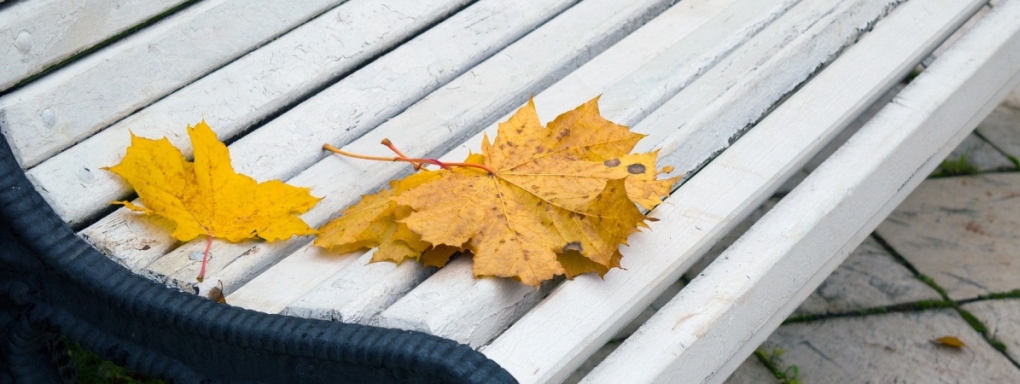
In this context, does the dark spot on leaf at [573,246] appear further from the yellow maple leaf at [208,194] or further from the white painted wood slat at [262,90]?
the white painted wood slat at [262,90]

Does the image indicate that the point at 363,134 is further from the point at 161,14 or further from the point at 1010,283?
the point at 1010,283

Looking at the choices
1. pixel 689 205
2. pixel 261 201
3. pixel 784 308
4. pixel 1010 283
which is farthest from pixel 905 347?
pixel 261 201

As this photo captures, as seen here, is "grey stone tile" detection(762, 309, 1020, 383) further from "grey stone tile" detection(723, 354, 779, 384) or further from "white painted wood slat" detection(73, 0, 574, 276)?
"white painted wood slat" detection(73, 0, 574, 276)

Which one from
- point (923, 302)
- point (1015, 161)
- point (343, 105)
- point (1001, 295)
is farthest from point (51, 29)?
point (1015, 161)

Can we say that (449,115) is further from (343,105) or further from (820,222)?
(820,222)

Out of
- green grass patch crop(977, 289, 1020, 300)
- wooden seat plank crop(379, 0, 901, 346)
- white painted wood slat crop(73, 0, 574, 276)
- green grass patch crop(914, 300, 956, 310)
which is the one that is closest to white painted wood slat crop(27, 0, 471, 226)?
white painted wood slat crop(73, 0, 574, 276)

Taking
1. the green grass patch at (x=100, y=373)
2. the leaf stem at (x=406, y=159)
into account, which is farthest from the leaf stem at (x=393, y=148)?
the green grass patch at (x=100, y=373)
